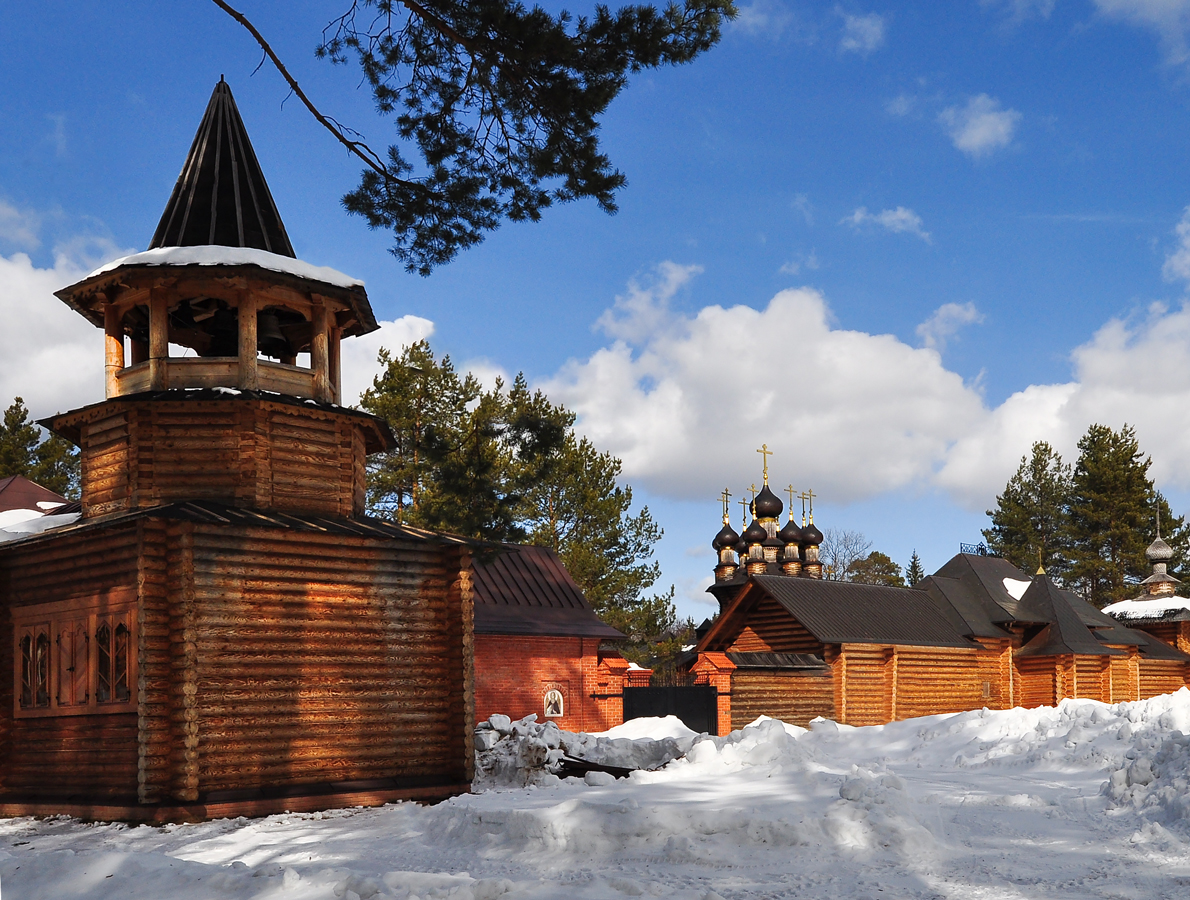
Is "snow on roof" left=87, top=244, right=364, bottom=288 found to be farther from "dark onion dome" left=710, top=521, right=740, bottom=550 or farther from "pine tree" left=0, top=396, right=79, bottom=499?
"dark onion dome" left=710, top=521, right=740, bottom=550

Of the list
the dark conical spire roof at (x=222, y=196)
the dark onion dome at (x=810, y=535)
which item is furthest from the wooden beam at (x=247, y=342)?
the dark onion dome at (x=810, y=535)

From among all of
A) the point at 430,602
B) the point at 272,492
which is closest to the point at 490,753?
the point at 430,602

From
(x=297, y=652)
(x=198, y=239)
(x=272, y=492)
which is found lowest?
(x=297, y=652)

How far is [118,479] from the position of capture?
15.3 metres

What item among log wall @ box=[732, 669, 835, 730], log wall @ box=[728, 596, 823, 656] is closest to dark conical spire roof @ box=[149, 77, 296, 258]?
log wall @ box=[732, 669, 835, 730]

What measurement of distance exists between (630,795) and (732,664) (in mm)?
14813

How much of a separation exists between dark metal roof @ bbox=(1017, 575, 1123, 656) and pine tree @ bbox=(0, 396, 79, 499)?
3537 centimetres

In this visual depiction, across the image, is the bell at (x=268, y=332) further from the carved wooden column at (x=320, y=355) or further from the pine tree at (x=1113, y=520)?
the pine tree at (x=1113, y=520)

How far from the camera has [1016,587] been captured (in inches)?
1564

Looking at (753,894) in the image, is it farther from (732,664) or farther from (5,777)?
(732,664)

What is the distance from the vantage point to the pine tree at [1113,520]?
188 feet

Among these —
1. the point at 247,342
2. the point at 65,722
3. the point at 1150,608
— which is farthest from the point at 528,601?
the point at 1150,608

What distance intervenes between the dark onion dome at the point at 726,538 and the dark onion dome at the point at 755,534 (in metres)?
2.40

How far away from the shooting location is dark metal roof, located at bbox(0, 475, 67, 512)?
2600cm
